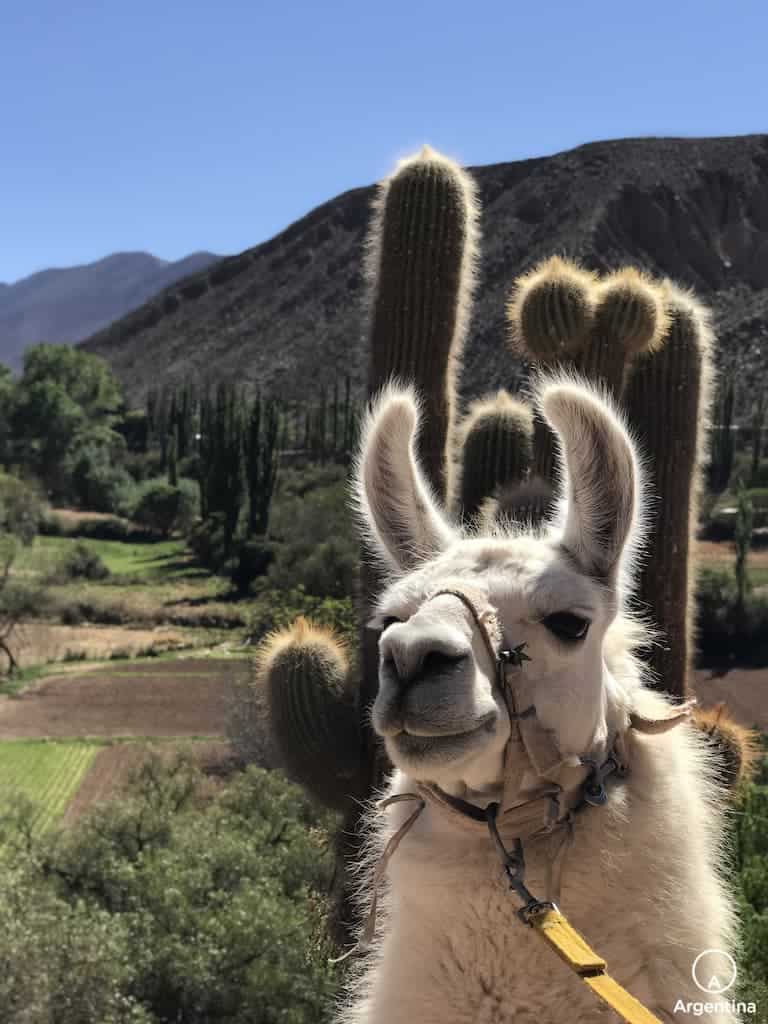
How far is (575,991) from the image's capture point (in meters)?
2.46

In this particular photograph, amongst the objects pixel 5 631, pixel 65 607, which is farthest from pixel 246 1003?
pixel 65 607

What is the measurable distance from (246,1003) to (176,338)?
155349 millimetres

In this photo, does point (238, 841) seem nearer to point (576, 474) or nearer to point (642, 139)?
point (576, 474)

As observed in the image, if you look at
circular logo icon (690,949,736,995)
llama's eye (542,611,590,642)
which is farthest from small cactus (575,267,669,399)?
circular logo icon (690,949,736,995)

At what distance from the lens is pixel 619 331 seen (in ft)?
21.2

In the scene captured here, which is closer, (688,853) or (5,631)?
(688,853)

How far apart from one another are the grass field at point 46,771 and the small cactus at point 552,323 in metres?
17.4

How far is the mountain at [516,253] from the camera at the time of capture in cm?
11762

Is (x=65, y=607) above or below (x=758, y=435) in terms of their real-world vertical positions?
below

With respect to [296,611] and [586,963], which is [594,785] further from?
[296,611]

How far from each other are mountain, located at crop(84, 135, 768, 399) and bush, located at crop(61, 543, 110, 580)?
4672cm

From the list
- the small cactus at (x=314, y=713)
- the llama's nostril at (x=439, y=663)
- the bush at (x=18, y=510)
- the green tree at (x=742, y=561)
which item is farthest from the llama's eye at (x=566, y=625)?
the bush at (x=18, y=510)

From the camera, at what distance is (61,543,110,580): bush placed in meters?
57.2

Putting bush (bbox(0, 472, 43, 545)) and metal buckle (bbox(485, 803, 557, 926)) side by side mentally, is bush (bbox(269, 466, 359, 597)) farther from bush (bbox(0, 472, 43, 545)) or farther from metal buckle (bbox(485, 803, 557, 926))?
metal buckle (bbox(485, 803, 557, 926))
